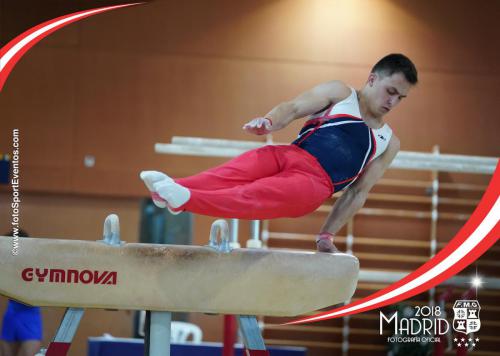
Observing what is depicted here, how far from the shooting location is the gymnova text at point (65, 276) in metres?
3.04

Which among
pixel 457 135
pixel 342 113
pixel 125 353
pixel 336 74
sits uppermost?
pixel 336 74

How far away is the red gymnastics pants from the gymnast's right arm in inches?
6.4

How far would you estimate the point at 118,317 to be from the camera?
28.0ft

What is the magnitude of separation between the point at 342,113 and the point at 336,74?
526 cm

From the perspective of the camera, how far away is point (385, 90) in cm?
358

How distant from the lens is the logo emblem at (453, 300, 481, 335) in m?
7.75

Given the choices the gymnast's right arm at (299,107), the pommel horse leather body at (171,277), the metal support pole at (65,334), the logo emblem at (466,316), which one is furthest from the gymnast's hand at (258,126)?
the logo emblem at (466,316)

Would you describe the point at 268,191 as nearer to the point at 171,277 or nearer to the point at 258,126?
the point at 258,126

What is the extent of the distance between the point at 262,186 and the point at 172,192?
1.42 feet

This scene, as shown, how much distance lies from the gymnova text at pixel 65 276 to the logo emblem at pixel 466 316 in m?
5.19

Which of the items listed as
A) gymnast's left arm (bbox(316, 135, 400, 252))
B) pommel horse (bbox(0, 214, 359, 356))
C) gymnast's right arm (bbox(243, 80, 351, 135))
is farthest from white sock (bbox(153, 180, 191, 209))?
gymnast's left arm (bbox(316, 135, 400, 252))

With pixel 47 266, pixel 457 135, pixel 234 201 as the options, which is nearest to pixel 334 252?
pixel 234 201

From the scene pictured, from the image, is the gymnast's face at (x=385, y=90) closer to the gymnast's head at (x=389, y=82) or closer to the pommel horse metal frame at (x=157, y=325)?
the gymnast's head at (x=389, y=82)

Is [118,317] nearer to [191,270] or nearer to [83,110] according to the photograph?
[83,110]
